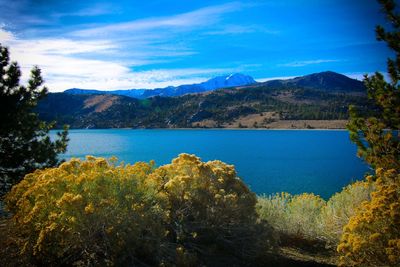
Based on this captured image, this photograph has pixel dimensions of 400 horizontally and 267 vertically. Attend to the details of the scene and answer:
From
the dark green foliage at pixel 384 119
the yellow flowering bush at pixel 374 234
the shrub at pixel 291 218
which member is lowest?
the shrub at pixel 291 218

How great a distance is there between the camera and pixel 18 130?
13.8 meters

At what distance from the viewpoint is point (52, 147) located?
14688 millimetres

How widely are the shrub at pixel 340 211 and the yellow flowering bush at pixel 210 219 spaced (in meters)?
2.57

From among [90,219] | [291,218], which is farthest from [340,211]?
[90,219]

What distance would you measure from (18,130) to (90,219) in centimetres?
874

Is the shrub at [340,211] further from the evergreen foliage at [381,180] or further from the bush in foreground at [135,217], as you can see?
→ the bush in foreground at [135,217]

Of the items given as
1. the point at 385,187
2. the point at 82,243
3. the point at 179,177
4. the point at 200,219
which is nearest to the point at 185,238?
the point at 200,219

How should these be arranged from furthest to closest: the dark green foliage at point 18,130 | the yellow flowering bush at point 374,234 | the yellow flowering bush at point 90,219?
the dark green foliage at point 18,130
the yellow flowering bush at point 374,234
the yellow flowering bush at point 90,219

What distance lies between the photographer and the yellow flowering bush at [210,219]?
8320 millimetres

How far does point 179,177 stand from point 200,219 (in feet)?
3.70

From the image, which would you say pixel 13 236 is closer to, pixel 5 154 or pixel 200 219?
pixel 200 219

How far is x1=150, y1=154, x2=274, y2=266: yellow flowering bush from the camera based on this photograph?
8.32m

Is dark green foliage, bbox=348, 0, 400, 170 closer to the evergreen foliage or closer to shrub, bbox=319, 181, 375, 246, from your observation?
the evergreen foliage

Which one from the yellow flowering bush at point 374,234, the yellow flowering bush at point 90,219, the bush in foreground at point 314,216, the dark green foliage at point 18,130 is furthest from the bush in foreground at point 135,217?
the dark green foliage at point 18,130
